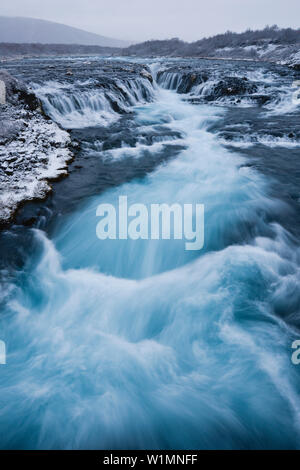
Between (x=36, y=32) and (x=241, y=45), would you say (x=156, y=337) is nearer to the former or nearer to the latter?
(x=241, y=45)

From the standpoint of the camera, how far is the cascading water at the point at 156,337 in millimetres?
2828

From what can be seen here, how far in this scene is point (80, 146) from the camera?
8.92 meters

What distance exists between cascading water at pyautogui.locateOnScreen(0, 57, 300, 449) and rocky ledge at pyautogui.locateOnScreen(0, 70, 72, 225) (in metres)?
1.17

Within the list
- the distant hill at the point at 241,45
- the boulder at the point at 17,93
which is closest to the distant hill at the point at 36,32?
the distant hill at the point at 241,45

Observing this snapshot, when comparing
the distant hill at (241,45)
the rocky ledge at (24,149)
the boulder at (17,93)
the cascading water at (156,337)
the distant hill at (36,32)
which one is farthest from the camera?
the distant hill at (36,32)

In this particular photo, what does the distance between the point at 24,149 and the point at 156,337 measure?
6.55 m

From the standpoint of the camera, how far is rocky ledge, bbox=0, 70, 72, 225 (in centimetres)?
598

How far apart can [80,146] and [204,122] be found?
5.89m

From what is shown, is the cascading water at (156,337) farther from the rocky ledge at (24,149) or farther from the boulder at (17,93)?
the boulder at (17,93)

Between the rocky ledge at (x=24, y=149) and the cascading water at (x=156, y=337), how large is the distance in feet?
3.82

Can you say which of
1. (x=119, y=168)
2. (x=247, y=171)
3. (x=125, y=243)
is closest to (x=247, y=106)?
(x=247, y=171)

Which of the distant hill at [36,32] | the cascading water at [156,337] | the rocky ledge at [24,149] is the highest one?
the distant hill at [36,32]

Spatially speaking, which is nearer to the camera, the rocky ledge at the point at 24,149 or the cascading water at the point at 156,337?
Result: the cascading water at the point at 156,337

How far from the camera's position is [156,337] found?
3820 mm
